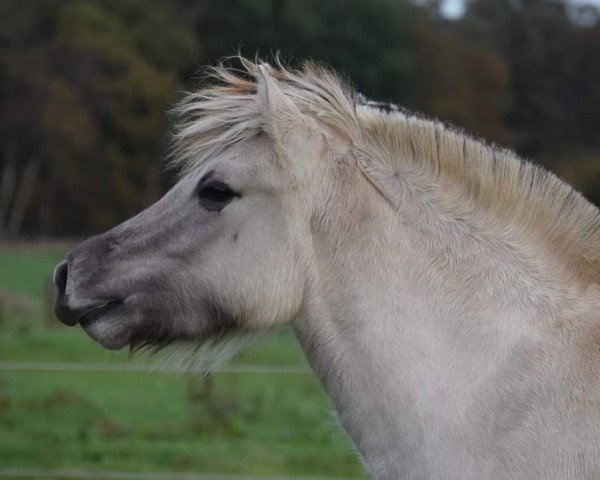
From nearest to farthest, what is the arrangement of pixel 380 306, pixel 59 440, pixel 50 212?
1. pixel 380 306
2. pixel 59 440
3. pixel 50 212

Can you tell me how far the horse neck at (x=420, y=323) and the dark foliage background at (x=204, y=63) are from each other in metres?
24.2

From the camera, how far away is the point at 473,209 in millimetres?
2924

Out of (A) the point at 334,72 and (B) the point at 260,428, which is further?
(B) the point at 260,428

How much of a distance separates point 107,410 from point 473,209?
23.3 feet

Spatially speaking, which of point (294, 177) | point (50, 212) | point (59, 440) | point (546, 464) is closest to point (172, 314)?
point (294, 177)

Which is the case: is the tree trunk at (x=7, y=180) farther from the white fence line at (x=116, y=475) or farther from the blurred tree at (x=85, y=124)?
the white fence line at (x=116, y=475)

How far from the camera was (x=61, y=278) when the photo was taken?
9.62ft

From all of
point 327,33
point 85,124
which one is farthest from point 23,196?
point 327,33

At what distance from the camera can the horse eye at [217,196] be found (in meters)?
2.93

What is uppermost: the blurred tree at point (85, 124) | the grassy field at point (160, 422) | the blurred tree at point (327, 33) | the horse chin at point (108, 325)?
the horse chin at point (108, 325)

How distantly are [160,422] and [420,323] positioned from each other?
261 inches

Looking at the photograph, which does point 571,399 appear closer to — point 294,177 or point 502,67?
point 294,177

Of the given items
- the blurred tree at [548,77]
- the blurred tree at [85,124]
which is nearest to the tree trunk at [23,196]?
the blurred tree at [85,124]

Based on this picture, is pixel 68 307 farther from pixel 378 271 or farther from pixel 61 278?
pixel 378 271
